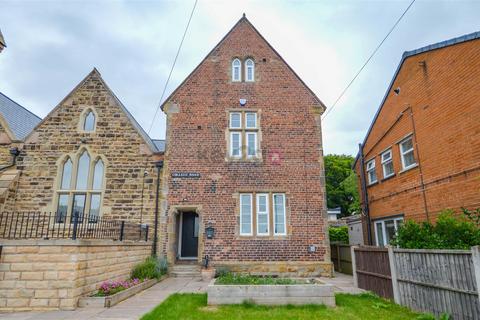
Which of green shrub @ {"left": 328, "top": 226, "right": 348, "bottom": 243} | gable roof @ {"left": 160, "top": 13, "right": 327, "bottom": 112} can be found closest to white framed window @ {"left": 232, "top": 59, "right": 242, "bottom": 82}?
gable roof @ {"left": 160, "top": 13, "right": 327, "bottom": 112}

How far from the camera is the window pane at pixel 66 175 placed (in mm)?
12634

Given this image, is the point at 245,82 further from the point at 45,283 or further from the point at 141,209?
the point at 45,283

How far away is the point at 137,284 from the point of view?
29.5 feet

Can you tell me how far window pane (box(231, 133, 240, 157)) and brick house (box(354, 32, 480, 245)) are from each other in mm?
7007

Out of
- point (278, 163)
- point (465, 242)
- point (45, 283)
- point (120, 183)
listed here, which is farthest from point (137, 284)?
point (465, 242)

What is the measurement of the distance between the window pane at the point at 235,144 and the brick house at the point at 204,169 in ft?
0.15

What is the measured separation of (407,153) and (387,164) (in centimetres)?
176

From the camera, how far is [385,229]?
13.9 m

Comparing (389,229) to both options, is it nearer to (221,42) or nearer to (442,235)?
(442,235)

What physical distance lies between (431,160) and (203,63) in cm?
1049

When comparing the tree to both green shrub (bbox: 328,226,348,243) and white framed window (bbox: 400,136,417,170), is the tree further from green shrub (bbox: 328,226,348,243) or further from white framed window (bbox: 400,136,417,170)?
white framed window (bbox: 400,136,417,170)

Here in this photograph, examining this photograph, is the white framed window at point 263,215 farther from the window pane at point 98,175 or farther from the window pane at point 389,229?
the window pane at point 98,175

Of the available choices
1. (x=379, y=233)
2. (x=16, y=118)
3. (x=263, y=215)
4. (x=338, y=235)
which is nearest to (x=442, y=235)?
(x=263, y=215)

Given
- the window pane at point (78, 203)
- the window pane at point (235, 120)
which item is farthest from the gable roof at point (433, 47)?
the window pane at point (78, 203)
